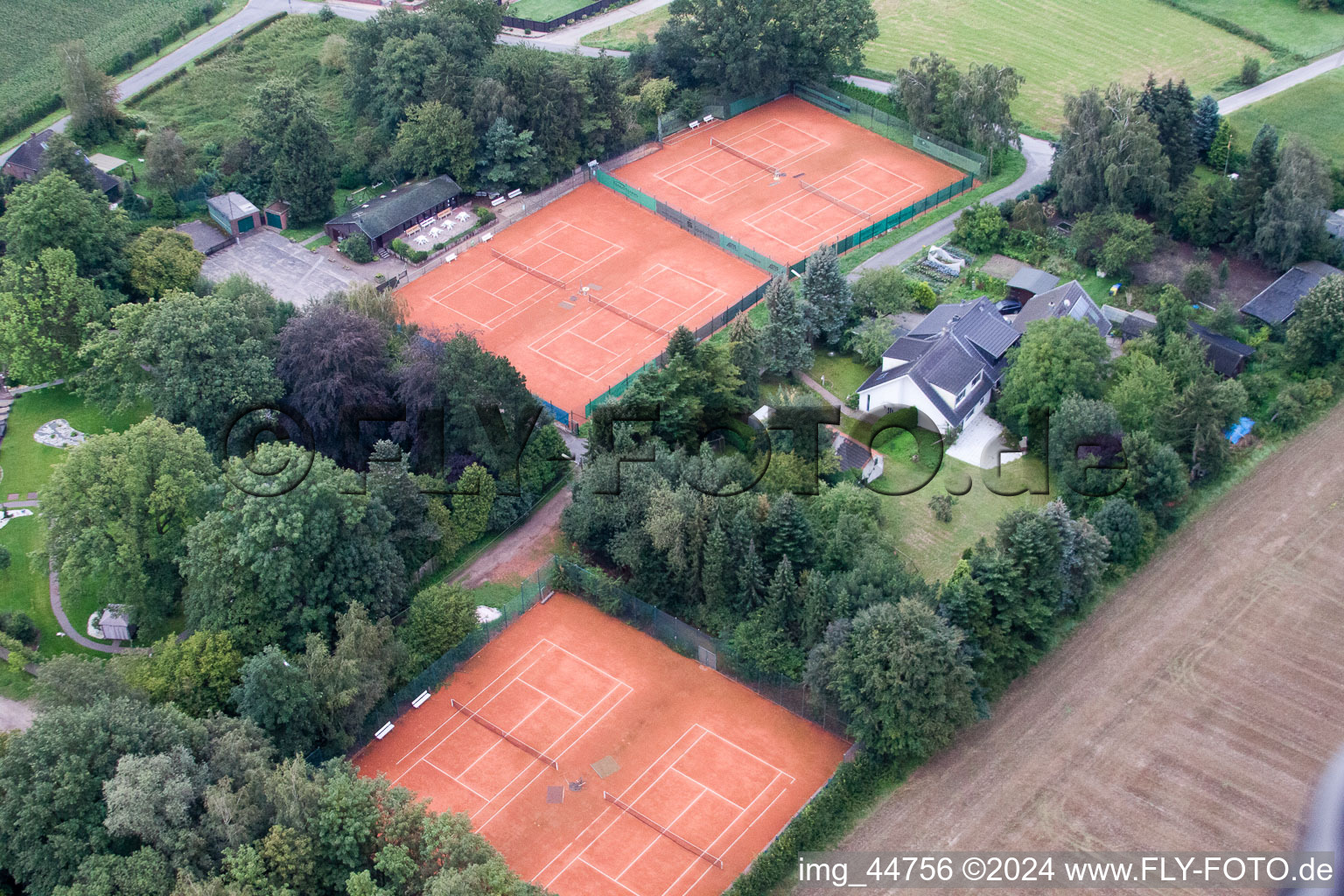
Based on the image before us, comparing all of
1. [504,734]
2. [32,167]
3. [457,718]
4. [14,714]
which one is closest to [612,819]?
[504,734]

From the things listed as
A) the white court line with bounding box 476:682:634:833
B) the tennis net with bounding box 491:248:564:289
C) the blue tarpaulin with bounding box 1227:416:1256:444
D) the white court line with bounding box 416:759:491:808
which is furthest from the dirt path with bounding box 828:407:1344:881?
the tennis net with bounding box 491:248:564:289

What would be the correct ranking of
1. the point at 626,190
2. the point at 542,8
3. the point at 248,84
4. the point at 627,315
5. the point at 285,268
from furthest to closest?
Answer: the point at 542,8
the point at 248,84
the point at 626,190
the point at 285,268
the point at 627,315

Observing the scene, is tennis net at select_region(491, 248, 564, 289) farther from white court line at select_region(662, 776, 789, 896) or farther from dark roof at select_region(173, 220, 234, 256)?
white court line at select_region(662, 776, 789, 896)

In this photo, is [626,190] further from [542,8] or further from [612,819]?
[612,819]

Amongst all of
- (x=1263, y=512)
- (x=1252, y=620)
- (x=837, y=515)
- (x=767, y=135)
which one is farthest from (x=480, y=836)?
(x=767, y=135)

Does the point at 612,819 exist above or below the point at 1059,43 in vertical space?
below

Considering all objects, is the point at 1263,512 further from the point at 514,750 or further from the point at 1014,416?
the point at 514,750
